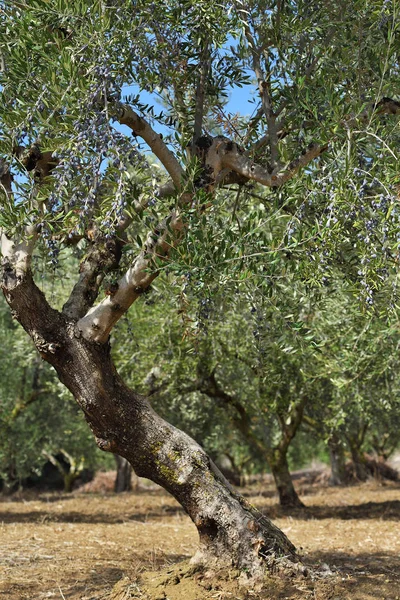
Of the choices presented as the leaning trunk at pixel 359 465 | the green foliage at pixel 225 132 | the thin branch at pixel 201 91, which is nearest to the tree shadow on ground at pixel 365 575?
the green foliage at pixel 225 132

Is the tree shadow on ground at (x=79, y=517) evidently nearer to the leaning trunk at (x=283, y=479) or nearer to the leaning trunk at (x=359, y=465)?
the leaning trunk at (x=283, y=479)

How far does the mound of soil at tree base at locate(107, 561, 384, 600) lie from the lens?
5.66 meters

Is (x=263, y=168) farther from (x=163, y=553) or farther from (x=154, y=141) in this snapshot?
(x=163, y=553)

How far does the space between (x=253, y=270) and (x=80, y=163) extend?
1.75m

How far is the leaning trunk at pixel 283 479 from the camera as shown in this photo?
17.5 metres

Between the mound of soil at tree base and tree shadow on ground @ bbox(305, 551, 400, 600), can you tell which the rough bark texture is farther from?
tree shadow on ground @ bbox(305, 551, 400, 600)

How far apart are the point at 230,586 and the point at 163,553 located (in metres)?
4.12

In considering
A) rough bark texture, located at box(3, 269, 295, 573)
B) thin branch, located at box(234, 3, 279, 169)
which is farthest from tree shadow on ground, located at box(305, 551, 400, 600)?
thin branch, located at box(234, 3, 279, 169)

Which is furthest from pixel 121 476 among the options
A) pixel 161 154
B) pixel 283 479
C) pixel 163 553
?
pixel 161 154

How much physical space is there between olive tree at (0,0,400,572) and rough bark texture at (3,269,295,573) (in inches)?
0.6

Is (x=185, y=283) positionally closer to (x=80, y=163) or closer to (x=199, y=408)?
(x=80, y=163)

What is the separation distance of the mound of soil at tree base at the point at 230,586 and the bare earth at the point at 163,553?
0.03 ft

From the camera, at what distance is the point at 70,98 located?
4988mm

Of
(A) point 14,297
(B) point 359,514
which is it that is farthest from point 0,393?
(A) point 14,297
